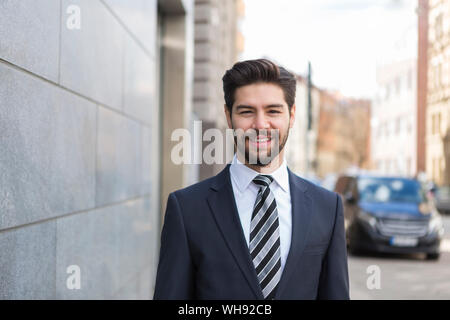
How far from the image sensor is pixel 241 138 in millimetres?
1931

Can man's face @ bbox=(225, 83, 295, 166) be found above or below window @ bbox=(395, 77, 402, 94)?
below

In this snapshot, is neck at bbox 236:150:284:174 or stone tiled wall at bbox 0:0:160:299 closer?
neck at bbox 236:150:284:174

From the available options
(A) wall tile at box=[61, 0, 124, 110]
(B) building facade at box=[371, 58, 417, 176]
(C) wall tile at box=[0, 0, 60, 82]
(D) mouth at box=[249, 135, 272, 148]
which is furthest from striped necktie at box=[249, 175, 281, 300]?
(B) building facade at box=[371, 58, 417, 176]

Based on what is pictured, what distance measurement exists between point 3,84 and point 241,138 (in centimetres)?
110

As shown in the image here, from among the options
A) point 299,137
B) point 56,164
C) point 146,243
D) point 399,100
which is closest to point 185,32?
point 146,243

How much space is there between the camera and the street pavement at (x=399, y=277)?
7.93m

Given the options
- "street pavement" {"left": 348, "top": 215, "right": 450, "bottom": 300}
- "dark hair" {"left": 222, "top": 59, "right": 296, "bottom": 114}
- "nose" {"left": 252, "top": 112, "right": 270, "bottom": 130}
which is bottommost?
"street pavement" {"left": 348, "top": 215, "right": 450, "bottom": 300}

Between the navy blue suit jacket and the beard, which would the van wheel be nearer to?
the navy blue suit jacket

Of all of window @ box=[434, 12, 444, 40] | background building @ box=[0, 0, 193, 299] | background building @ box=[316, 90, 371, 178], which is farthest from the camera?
background building @ box=[316, 90, 371, 178]

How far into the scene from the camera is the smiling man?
6.10ft

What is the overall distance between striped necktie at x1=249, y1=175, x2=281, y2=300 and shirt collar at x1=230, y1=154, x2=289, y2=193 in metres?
0.03

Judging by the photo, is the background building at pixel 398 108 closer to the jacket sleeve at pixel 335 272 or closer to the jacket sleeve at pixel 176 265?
the jacket sleeve at pixel 335 272

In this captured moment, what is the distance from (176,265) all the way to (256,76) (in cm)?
67

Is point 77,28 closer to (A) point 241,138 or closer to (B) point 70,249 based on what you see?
(B) point 70,249
